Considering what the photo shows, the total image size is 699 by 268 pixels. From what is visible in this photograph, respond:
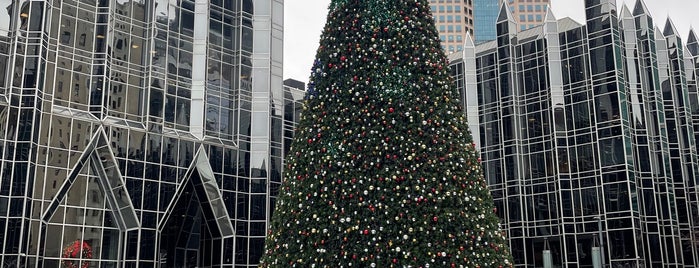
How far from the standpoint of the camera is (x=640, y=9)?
50.5m

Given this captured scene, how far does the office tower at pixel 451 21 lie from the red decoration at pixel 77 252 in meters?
114

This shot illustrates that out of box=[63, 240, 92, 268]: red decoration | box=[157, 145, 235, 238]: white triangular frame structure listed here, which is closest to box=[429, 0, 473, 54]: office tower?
box=[157, 145, 235, 238]: white triangular frame structure

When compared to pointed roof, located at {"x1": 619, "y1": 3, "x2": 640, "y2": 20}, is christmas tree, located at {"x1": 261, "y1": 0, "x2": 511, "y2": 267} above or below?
below

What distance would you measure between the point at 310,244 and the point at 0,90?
84.7 ft

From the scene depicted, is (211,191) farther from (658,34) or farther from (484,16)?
(484,16)

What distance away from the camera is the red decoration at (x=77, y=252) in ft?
107

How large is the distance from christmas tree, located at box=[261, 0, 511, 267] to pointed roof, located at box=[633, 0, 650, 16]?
43.1 m

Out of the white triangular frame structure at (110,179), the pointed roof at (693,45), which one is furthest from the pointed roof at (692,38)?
the white triangular frame structure at (110,179)

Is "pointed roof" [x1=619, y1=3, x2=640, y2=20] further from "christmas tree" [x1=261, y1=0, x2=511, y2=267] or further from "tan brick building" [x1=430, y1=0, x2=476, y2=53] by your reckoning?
"tan brick building" [x1=430, y1=0, x2=476, y2=53]

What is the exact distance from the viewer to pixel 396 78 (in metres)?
11.8

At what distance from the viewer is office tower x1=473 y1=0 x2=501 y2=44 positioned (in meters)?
148

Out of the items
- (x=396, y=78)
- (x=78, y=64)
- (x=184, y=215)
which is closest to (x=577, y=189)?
(x=184, y=215)

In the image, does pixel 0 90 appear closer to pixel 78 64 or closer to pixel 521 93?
pixel 78 64

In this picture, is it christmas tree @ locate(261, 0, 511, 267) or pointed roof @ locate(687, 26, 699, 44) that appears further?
pointed roof @ locate(687, 26, 699, 44)
